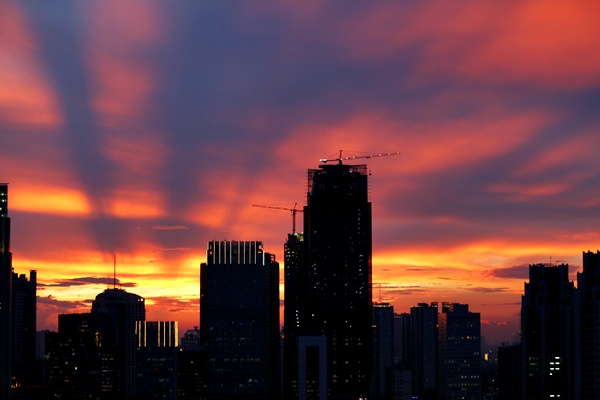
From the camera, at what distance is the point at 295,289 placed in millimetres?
179125

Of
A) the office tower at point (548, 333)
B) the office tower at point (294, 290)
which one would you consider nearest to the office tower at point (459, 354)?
the office tower at point (294, 290)

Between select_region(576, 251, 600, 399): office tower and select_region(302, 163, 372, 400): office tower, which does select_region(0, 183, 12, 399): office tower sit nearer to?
select_region(302, 163, 372, 400): office tower

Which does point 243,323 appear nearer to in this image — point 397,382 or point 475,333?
point 397,382

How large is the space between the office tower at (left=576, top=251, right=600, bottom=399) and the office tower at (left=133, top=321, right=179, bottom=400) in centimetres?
6775

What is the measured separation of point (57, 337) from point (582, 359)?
346 ft

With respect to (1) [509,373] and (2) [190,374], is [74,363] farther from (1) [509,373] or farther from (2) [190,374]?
(1) [509,373]

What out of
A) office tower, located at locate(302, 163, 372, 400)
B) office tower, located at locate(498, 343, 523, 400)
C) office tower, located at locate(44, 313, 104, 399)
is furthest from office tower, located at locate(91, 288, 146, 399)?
office tower, located at locate(498, 343, 523, 400)

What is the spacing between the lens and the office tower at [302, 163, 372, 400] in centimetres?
17450

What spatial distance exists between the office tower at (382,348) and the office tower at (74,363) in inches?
1769

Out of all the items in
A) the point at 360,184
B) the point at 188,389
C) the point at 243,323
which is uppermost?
the point at 360,184

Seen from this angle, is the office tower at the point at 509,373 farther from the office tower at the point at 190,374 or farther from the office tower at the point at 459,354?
the office tower at the point at 190,374

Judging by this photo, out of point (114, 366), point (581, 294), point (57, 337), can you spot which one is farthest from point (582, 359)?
point (57, 337)

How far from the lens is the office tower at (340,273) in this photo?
174500mm

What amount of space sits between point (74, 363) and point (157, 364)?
994 inches
